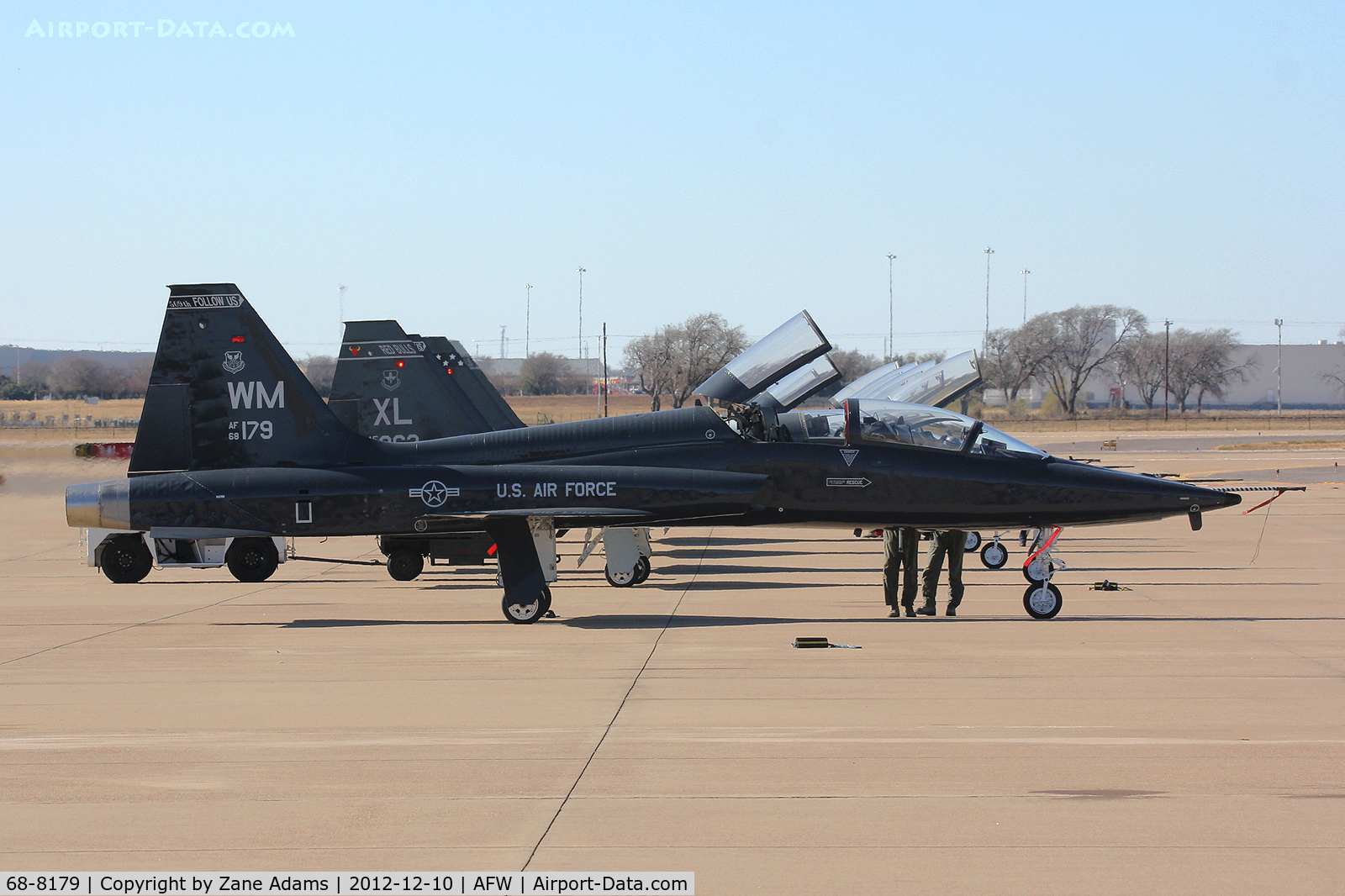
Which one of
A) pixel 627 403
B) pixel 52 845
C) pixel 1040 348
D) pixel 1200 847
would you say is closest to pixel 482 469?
pixel 52 845

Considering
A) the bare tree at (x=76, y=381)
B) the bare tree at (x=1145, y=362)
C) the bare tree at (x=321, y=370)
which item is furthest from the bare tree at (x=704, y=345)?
the bare tree at (x=76, y=381)

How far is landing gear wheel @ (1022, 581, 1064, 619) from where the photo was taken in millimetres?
12523

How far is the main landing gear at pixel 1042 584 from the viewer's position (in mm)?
12531

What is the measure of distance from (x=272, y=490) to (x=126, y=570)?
4406mm

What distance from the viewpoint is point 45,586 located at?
53.5 feet

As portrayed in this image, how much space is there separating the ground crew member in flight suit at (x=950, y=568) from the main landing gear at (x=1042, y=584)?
0.74 metres

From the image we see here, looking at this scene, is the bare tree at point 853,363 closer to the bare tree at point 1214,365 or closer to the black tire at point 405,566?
the bare tree at point 1214,365

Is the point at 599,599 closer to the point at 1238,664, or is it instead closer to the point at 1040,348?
the point at 1238,664

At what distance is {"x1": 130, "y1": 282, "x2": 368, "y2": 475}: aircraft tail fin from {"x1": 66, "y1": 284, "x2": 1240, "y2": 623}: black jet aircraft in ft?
0.07

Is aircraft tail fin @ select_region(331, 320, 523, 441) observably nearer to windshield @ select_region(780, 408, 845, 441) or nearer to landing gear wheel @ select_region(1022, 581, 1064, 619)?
windshield @ select_region(780, 408, 845, 441)

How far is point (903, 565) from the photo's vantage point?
13.4 m

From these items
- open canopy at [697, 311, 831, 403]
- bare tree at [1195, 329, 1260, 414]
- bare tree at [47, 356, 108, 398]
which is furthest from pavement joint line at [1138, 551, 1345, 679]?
bare tree at [47, 356, 108, 398]

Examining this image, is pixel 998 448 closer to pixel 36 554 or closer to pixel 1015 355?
pixel 36 554

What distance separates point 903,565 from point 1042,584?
1.58m
